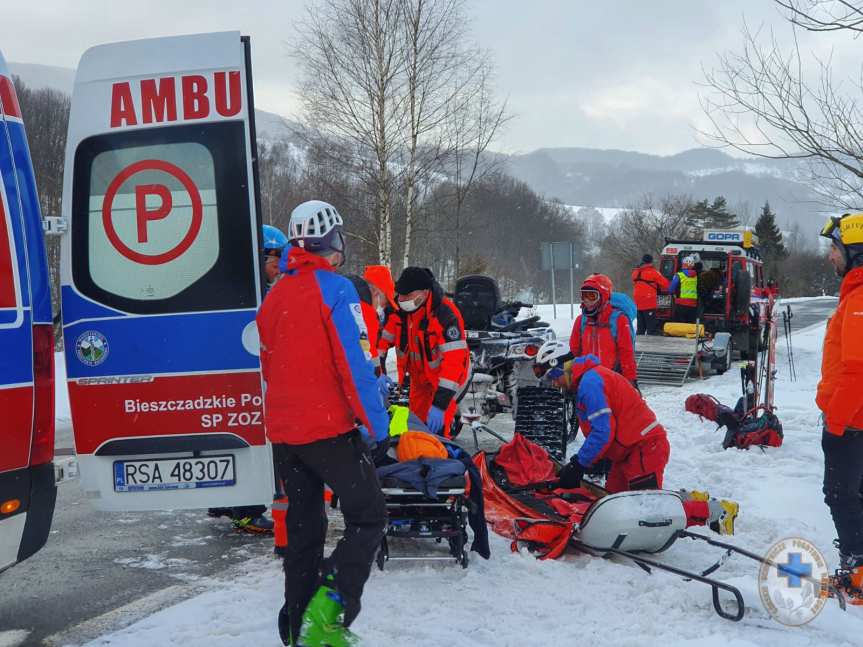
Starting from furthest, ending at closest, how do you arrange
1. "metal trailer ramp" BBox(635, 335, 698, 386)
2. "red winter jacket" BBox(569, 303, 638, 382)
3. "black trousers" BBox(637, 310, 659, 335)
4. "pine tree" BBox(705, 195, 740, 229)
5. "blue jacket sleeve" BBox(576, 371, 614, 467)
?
"pine tree" BBox(705, 195, 740, 229)
"black trousers" BBox(637, 310, 659, 335)
"metal trailer ramp" BBox(635, 335, 698, 386)
"red winter jacket" BBox(569, 303, 638, 382)
"blue jacket sleeve" BBox(576, 371, 614, 467)

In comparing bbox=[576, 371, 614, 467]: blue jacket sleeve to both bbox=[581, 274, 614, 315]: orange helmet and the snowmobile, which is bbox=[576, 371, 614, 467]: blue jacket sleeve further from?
the snowmobile

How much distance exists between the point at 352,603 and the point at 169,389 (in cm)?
147

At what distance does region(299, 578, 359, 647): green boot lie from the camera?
3.28 metres

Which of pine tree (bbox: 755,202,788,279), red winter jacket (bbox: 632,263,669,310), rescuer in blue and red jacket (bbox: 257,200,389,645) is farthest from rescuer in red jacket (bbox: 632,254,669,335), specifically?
pine tree (bbox: 755,202,788,279)

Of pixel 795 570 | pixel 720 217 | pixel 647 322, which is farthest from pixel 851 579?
pixel 720 217

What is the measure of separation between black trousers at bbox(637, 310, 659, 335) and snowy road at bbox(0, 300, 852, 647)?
32.2 ft

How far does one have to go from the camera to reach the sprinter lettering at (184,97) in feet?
13.0

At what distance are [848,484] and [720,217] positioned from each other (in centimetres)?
5097

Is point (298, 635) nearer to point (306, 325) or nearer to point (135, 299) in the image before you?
point (306, 325)

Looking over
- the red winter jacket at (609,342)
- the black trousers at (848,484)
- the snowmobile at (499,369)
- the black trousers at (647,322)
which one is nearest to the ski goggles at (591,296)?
the red winter jacket at (609,342)

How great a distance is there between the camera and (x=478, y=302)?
29.2ft

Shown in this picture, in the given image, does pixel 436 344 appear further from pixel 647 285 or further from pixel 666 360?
pixel 647 285

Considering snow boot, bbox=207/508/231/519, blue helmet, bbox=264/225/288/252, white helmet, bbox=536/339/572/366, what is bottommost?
snow boot, bbox=207/508/231/519

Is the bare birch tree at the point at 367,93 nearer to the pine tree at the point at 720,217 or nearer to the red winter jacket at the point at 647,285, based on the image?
the red winter jacket at the point at 647,285
